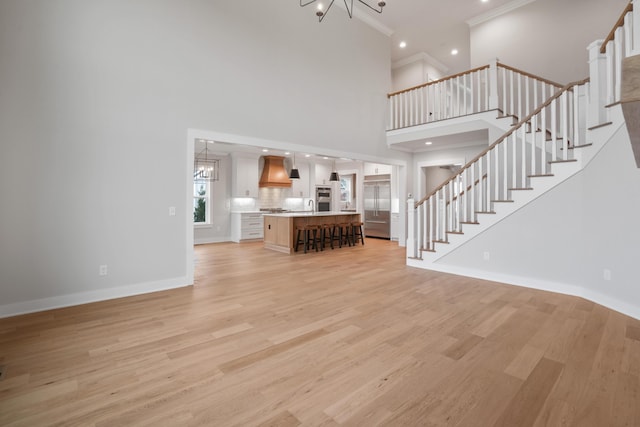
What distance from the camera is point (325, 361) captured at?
224 centimetres

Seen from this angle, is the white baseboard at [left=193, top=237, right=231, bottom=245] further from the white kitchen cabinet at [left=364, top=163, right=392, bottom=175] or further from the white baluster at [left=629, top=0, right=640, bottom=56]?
the white baluster at [left=629, top=0, right=640, bottom=56]

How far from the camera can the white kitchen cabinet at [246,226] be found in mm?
9188

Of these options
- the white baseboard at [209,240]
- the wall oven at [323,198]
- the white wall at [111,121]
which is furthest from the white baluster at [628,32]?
the white baseboard at [209,240]

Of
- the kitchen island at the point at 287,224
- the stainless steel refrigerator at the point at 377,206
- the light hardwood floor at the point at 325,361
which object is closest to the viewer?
the light hardwood floor at the point at 325,361

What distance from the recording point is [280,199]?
34.4 feet

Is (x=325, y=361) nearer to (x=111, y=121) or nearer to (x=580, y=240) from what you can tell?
(x=580, y=240)

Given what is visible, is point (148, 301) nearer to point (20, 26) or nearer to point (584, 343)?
point (20, 26)

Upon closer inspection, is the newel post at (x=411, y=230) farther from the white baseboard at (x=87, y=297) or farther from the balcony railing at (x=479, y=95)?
the white baseboard at (x=87, y=297)

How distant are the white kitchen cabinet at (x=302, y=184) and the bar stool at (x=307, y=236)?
3.34 metres

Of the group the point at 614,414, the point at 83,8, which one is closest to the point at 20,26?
the point at 83,8

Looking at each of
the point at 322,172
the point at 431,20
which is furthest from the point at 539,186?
the point at 322,172

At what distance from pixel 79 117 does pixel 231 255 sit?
3.96 metres

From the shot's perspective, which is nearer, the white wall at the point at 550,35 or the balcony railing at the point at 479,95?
the balcony railing at the point at 479,95

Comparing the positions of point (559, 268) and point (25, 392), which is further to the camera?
point (559, 268)
